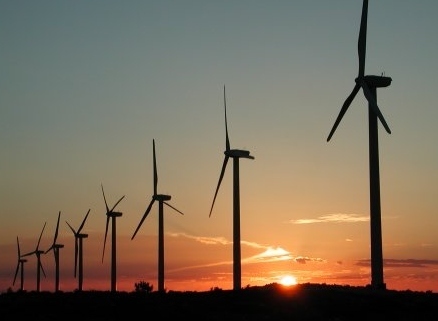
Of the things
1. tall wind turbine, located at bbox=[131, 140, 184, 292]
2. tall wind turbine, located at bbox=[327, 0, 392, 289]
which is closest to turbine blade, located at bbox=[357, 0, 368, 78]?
tall wind turbine, located at bbox=[327, 0, 392, 289]

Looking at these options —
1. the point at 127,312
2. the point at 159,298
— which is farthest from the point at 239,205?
the point at 127,312

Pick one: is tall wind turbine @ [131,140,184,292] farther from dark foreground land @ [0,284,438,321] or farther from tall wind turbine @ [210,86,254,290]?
dark foreground land @ [0,284,438,321]

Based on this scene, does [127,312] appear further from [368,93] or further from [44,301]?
[368,93]

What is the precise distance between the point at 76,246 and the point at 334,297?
349 ft

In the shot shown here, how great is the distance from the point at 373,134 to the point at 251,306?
80.0ft

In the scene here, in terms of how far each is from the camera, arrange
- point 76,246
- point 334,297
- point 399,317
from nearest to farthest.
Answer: point 399,317 < point 334,297 < point 76,246

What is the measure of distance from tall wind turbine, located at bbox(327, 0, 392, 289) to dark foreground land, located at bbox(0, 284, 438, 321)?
11.1 feet

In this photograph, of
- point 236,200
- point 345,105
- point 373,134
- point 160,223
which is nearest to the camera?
point 373,134

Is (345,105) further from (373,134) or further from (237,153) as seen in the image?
(237,153)

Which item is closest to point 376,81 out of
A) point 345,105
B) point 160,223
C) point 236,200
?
point 345,105

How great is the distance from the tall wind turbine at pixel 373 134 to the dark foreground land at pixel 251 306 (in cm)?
339

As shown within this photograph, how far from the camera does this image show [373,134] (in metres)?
99.4

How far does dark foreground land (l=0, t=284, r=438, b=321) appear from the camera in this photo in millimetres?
85562

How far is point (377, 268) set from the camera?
94.7m
